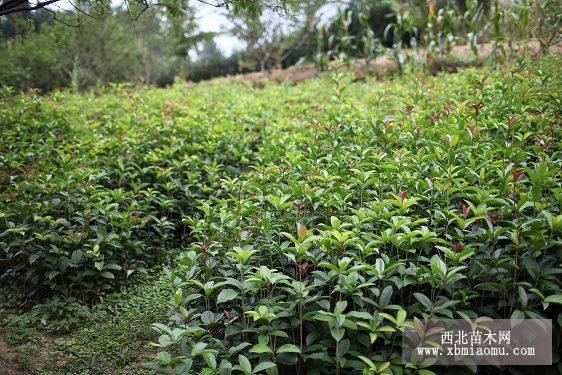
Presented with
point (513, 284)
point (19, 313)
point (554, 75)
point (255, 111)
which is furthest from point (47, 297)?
point (554, 75)

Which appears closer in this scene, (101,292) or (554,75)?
(101,292)

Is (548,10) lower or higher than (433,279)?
higher

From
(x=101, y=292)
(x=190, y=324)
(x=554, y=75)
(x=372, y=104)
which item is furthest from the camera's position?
(x=372, y=104)

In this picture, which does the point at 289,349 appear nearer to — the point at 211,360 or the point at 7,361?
the point at 211,360

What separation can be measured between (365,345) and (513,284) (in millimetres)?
812

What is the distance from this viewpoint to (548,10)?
22.7ft

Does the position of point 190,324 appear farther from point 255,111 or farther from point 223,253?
point 255,111

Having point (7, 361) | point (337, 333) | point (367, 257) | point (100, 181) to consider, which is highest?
point (100, 181)

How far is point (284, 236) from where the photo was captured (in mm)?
2822

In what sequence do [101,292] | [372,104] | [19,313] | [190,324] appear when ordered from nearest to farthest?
[190,324] → [19,313] → [101,292] → [372,104]

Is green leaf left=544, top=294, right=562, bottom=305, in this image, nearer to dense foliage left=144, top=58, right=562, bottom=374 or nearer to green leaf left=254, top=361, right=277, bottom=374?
dense foliage left=144, top=58, right=562, bottom=374

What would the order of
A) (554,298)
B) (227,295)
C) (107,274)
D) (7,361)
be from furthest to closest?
(107,274)
(7,361)
(227,295)
(554,298)

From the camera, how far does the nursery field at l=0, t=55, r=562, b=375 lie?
2184 millimetres

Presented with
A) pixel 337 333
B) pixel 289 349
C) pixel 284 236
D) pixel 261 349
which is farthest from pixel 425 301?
pixel 284 236
